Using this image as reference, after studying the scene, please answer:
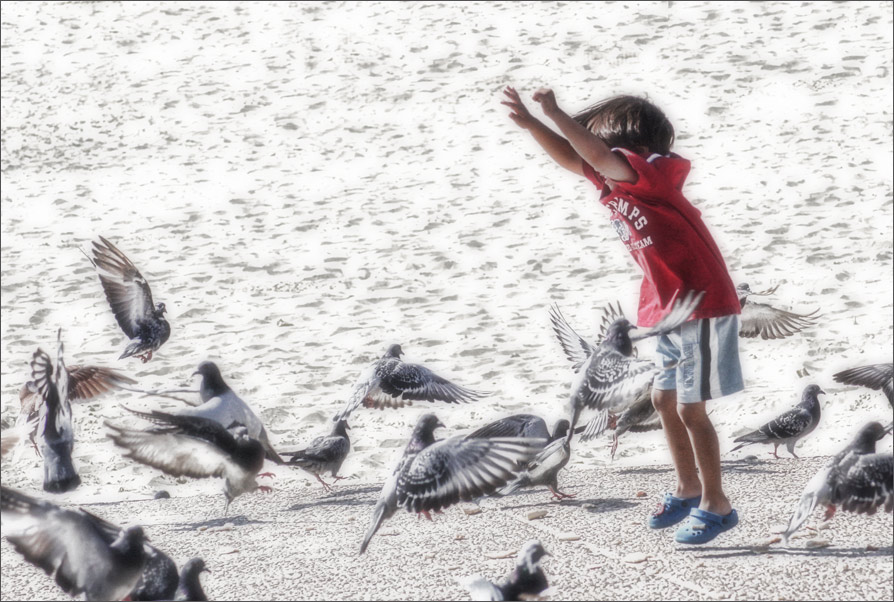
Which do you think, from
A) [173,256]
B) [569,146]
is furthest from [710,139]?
[569,146]

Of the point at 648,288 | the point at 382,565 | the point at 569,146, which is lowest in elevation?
the point at 382,565

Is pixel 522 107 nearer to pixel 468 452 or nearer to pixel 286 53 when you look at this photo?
pixel 468 452

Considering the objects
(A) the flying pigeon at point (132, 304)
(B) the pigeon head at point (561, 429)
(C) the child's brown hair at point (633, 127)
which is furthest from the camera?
(A) the flying pigeon at point (132, 304)

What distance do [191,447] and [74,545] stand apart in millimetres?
564

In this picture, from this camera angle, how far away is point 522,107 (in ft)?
12.9

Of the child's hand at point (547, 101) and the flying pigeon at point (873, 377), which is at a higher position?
the child's hand at point (547, 101)

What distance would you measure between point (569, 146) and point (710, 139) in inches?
409

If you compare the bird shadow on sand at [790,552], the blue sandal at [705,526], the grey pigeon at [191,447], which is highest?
the grey pigeon at [191,447]

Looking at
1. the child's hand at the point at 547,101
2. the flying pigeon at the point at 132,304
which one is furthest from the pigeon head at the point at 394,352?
the child's hand at the point at 547,101

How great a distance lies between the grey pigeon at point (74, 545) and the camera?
131 inches

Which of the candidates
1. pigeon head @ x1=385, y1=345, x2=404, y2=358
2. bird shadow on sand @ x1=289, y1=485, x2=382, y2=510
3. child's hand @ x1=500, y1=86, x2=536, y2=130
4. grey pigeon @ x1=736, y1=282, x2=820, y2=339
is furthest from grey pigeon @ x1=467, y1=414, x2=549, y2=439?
grey pigeon @ x1=736, y1=282, x2=820, y2=339

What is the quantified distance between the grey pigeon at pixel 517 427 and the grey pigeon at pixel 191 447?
114cm

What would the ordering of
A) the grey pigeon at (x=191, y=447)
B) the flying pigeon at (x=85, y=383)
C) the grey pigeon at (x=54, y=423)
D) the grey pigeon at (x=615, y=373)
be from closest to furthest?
the grey pigeon at (x=191, y=447) < the grey pigeon at (x=615, y=373) < the grey pigeon at (x=54, y=423) < the flying pigeon at (x=85, y=383)

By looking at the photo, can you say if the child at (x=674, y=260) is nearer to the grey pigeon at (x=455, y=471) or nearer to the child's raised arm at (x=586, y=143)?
the child's raised arm at (x=586, y=143)
